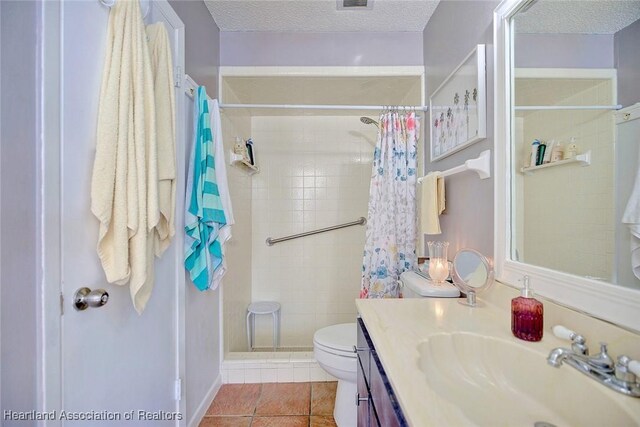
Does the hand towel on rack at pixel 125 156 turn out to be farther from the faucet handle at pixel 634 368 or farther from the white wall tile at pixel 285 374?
the white wall tile at pixel 285 374

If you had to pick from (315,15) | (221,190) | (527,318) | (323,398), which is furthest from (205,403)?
(315,15)

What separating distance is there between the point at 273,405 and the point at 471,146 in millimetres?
1810

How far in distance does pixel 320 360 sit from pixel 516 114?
1.46m

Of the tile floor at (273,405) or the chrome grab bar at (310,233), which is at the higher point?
the chrome grab bar at (310,233)

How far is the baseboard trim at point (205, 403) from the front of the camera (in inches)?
55.8

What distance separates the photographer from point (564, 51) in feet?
2.55

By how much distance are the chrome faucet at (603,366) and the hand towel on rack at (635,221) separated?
19 centimetres

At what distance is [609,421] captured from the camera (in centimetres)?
48

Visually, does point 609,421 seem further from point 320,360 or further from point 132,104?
point 132,104

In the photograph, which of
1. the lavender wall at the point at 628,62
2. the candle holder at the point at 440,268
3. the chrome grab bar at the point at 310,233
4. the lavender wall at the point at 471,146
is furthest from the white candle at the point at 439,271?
the chrome grab bar at the point at 310,233

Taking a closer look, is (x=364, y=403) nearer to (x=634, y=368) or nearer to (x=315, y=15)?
(x=634, y=368)

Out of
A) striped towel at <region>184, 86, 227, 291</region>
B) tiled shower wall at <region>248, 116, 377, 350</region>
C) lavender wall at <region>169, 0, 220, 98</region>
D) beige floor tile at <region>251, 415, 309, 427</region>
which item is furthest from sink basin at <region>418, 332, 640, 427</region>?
tiled shower wall at <region>248, 116, 377, 350</region>

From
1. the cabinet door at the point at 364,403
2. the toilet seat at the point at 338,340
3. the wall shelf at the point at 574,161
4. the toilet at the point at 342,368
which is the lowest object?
the toilet at the point at 342,368

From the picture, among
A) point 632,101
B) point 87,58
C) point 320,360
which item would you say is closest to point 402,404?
point 632,101
